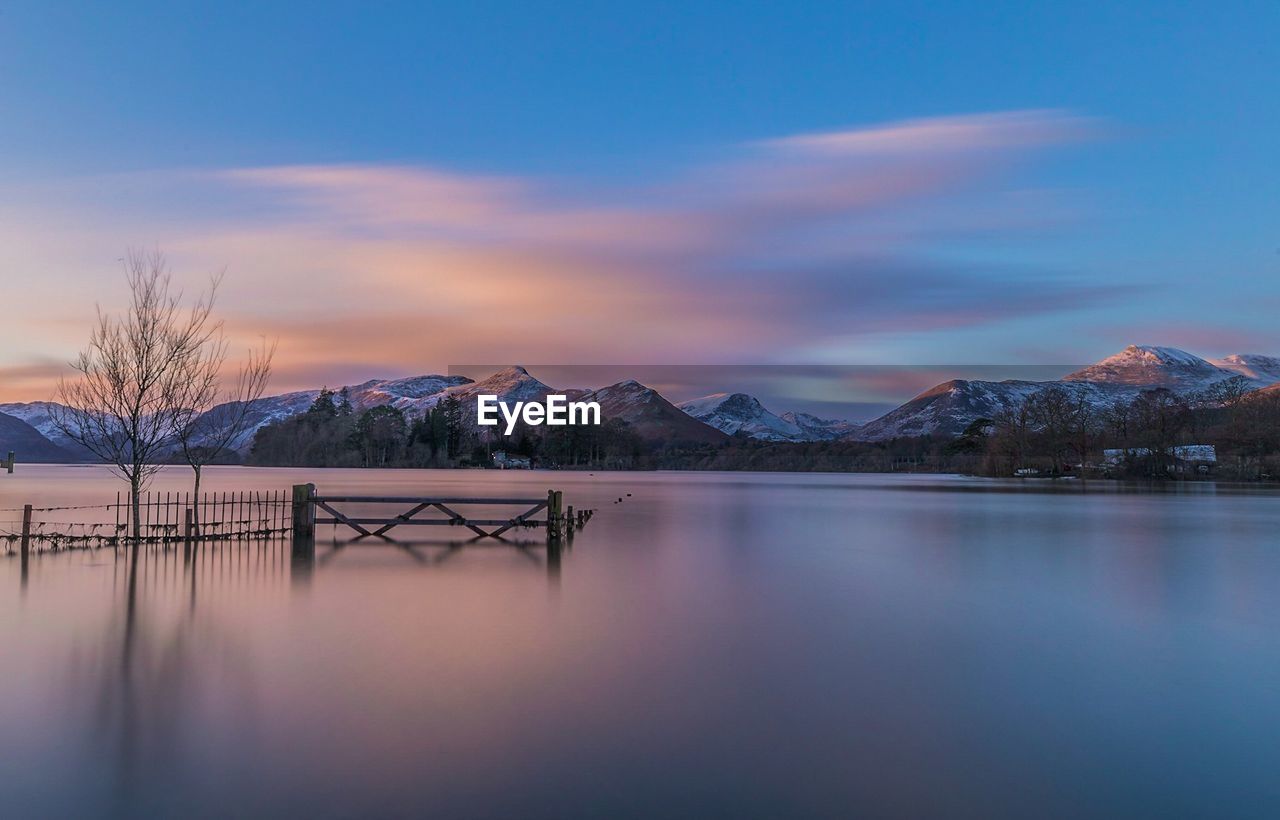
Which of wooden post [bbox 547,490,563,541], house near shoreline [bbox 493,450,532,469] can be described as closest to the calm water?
wooden post [bbox 547,490,563,541]

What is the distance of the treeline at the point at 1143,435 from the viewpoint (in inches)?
3637

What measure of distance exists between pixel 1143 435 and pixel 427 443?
103266mm

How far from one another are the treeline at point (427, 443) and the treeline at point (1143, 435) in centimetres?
6482

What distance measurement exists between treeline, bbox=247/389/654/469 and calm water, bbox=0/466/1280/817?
135 m

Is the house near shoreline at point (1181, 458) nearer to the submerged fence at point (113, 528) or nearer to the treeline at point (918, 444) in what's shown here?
the treeline at point (918, 444)

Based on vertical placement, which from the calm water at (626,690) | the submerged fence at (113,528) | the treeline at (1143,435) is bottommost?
the calm water at (626,690)

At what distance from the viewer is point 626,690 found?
30.9ft

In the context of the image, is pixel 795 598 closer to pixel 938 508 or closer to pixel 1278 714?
pixel 1278 714

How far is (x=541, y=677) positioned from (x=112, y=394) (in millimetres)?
15526

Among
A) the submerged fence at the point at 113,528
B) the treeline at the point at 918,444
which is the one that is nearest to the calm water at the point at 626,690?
the submerged fence at the point at 113,528

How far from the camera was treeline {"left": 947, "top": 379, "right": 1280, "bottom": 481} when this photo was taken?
9238 centimetres

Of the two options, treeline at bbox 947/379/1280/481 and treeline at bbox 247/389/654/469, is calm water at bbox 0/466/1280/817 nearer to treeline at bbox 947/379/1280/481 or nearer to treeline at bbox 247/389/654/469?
treeline at bbox 947/379/1280/481

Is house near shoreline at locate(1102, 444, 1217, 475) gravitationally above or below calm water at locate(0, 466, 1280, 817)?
above

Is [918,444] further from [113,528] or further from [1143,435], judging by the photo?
[113,528]
